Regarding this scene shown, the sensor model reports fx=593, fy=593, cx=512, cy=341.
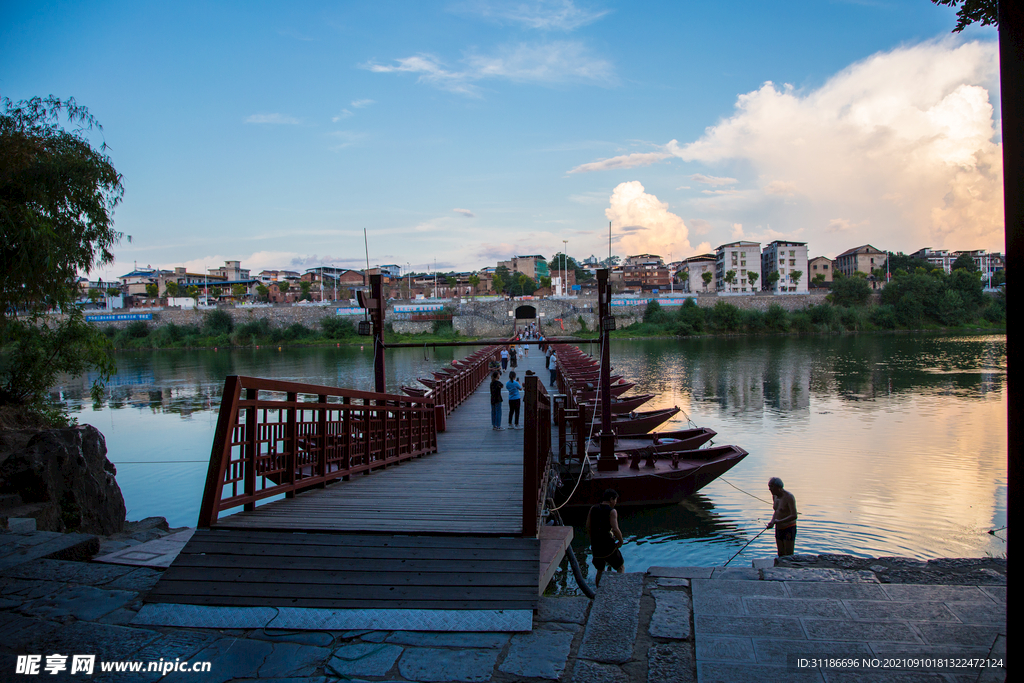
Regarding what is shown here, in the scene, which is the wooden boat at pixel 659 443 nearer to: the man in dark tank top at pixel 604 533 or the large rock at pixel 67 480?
the man in dark tank top at pixel 604 533

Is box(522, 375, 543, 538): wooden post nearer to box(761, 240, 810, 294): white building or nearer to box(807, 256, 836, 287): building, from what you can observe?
box(761, 240, 810, 294): white building

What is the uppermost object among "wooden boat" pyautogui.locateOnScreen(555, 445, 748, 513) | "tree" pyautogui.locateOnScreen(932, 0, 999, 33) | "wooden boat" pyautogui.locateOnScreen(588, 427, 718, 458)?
"tree" pyautogui.locateOnScreen(932, 0, 999, 33)

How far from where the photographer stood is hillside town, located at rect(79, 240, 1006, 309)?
108 metres

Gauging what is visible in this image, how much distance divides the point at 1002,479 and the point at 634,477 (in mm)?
8897

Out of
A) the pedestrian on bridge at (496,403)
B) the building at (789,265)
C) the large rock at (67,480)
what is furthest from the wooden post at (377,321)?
the building at (789,265)

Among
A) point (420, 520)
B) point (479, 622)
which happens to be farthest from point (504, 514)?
point (479, 622)

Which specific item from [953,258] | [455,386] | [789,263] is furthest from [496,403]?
[953,258]

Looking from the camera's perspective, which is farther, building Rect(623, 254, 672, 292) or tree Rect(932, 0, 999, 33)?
building Rect(623, 254, 672, 292)

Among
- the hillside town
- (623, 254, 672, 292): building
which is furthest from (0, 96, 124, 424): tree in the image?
(623, 254, 672, 292): building

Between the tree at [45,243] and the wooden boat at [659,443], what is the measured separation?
10565 millimetres

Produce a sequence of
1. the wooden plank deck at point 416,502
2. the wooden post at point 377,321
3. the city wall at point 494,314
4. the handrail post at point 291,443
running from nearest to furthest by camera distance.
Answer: the wooden plank deck at point 416,502 → the handrail post at point 291,443 → the wooden post at point 377,321 → the city wall at point 494,314

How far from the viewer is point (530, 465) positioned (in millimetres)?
4848

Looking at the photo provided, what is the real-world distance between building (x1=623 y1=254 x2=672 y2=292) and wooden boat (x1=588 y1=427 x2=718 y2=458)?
103588 millimetres

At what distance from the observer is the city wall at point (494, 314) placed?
257 ft
